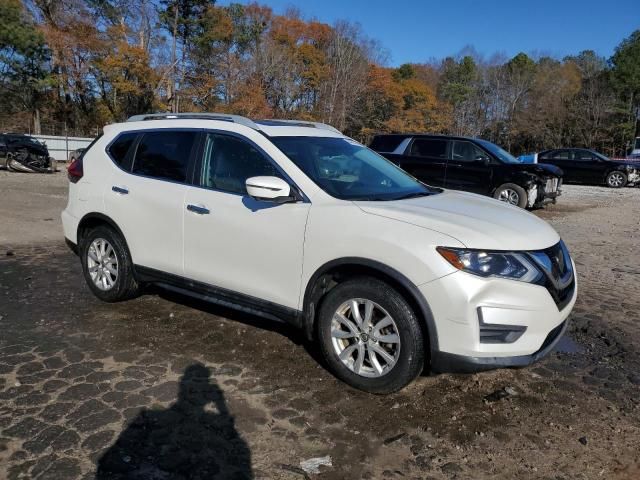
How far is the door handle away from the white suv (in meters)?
0.03

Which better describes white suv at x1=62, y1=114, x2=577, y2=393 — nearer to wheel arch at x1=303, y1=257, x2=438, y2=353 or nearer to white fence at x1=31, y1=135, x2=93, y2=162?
wheel arch at x1=303, y1=257, x2=438, y2=353

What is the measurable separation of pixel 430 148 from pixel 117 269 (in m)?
9.28

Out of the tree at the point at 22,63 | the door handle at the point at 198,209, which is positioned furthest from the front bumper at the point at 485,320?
the tree at the point at 22,63

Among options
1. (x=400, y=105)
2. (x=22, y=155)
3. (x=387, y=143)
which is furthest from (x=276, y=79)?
(x=387, y=143)

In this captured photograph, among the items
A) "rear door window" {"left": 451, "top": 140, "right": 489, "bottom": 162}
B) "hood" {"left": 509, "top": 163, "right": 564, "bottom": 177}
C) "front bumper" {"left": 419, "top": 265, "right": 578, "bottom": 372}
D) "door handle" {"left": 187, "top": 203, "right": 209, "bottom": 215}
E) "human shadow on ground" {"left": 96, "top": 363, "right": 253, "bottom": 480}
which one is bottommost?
"human shadow on ground" {"left": 96, "top": 363, "right": 253, "bottom": 480}

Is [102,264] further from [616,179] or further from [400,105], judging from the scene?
[400,105]

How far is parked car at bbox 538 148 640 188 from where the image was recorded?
22062 millimetres

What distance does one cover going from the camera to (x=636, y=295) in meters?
6.04

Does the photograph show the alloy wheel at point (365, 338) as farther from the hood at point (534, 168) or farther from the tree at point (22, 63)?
the tree at point (22, 63)

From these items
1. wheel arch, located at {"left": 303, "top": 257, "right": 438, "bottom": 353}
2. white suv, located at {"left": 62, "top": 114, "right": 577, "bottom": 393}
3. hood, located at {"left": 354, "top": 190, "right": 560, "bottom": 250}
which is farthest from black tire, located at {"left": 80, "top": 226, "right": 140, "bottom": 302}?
hood, located at {"left": 354, "top": 190, "right": 560, "bottom": 250}

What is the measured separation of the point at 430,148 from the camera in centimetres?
1277

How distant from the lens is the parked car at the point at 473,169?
1232 cm

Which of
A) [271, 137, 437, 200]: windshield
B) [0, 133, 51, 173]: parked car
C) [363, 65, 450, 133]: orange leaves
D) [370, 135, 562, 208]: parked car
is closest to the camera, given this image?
[271, 137, 437, 200]: windshield

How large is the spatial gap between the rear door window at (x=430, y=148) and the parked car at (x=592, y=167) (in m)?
11.5
